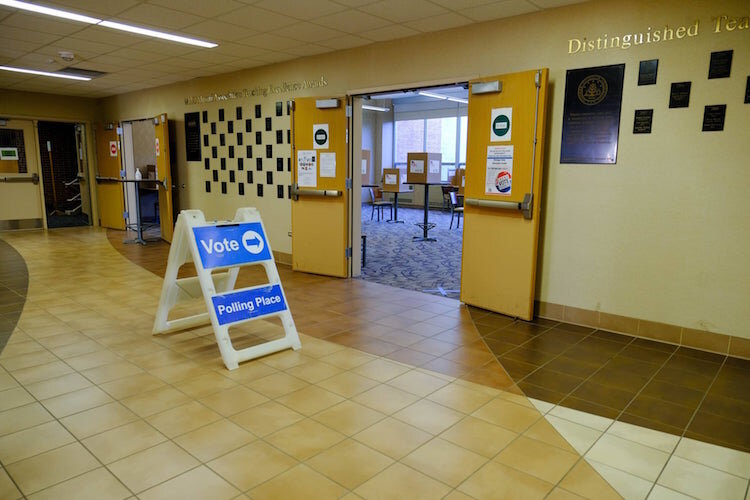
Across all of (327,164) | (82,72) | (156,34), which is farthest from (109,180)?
(327,164)

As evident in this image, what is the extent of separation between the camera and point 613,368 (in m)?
3.34

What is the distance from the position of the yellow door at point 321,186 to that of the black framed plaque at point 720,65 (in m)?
3.57

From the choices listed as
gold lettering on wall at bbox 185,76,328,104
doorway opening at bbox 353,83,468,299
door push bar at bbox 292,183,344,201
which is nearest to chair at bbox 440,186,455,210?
doorway opening at bbox 353,83,468,299

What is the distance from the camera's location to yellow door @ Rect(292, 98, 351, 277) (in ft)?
19.0

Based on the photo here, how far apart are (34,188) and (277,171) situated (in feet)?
21.4

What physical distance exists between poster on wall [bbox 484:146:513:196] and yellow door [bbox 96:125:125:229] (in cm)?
821

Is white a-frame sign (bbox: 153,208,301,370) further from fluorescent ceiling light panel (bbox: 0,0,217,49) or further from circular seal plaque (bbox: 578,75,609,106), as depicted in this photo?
circular seal plaque (bbox: 578,75,609,106)

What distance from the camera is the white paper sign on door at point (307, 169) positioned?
19.7 feet

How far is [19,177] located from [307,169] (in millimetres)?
7402

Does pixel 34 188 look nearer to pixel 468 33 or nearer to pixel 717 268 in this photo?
pixel 468 33

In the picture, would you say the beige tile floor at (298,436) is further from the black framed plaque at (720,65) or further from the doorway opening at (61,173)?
the doorway opening at (61,173)

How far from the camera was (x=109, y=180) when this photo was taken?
10023 millimetres

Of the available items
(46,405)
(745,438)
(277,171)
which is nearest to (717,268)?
(745,438)

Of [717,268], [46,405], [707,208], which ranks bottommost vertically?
[46,405]
